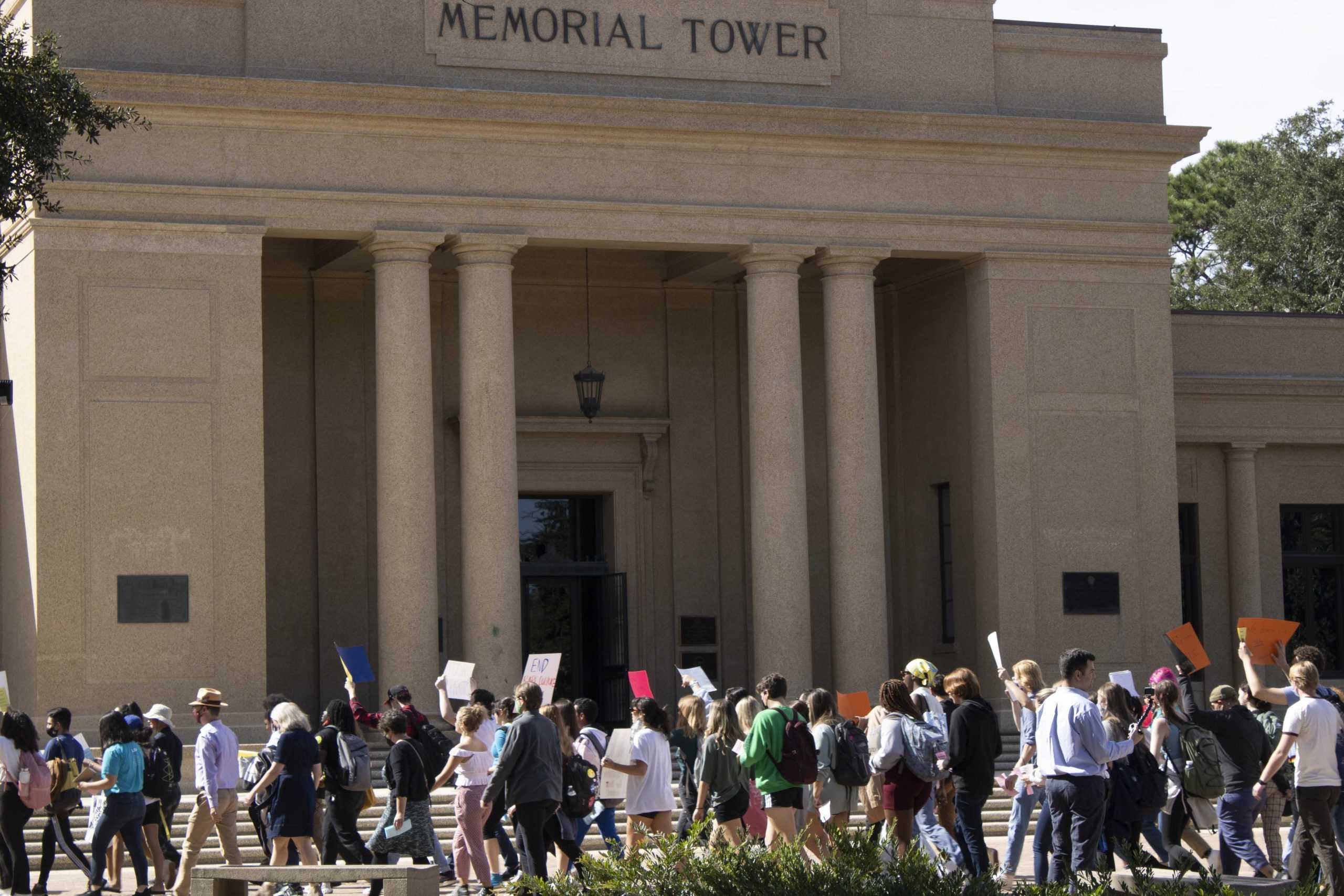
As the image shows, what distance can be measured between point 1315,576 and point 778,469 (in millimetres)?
10400

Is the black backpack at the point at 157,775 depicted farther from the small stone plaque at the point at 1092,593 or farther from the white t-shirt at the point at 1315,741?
the small stone plaque at the point at 1092,593

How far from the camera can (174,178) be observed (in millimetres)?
22125

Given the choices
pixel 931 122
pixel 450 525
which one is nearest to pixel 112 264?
pixel 450 525

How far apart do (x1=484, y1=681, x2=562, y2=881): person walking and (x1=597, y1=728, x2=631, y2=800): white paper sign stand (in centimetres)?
76

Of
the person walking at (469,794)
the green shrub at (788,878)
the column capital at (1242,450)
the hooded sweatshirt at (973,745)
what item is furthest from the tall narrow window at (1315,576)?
the green shrub at (788,878)

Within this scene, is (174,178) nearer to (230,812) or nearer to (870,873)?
(230,812)

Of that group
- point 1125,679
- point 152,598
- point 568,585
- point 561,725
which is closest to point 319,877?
point 561,725

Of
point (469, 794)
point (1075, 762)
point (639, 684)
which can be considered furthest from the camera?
point (639, 684)

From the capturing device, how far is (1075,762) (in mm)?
13281

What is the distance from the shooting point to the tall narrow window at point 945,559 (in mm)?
26938

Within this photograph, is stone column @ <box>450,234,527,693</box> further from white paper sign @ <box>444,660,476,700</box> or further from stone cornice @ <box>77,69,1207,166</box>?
white paper sign @ <box>444,660,476,700</box>

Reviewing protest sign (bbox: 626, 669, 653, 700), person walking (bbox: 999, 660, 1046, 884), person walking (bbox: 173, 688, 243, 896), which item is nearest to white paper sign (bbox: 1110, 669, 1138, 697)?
person walking (bbox: 999, 660, 1046, 884)

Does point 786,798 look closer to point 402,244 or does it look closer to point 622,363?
point 402,244

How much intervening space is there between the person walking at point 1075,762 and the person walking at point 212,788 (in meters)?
6.34
